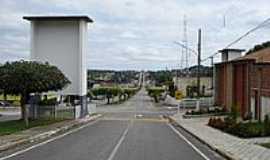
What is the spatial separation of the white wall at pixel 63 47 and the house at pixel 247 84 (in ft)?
47.2

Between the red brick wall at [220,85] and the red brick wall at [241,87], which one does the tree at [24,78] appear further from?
the red brick wall at [220,85]

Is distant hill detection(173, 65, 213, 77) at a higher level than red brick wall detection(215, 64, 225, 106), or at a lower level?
higher

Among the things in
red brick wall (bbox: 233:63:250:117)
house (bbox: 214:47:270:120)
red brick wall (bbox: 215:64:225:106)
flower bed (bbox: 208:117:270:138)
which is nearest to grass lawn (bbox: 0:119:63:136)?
flower bed (bbox: 208:117:270:138)

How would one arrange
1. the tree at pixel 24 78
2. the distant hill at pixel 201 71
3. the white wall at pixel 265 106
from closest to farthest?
the white wall at pixel 265 106, the tree at pixel 24 78, the distant hill at pixel 201 71

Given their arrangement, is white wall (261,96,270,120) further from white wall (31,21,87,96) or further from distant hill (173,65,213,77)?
distant hill (173,65,213,77)

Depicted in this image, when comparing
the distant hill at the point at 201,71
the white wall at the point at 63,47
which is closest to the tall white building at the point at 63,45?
the white wall at the point at 63,47

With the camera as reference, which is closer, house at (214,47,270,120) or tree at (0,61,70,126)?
tree at (0,61,70,126)

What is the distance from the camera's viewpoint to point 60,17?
52.9 metres

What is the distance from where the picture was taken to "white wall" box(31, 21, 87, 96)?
5359cm

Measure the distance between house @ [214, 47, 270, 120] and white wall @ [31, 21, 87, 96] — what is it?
14.4 m

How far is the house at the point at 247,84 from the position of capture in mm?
41406

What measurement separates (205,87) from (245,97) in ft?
213

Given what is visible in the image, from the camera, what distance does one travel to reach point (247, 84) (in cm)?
4747

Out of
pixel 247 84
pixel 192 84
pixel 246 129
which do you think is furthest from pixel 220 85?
pixel 192 84
